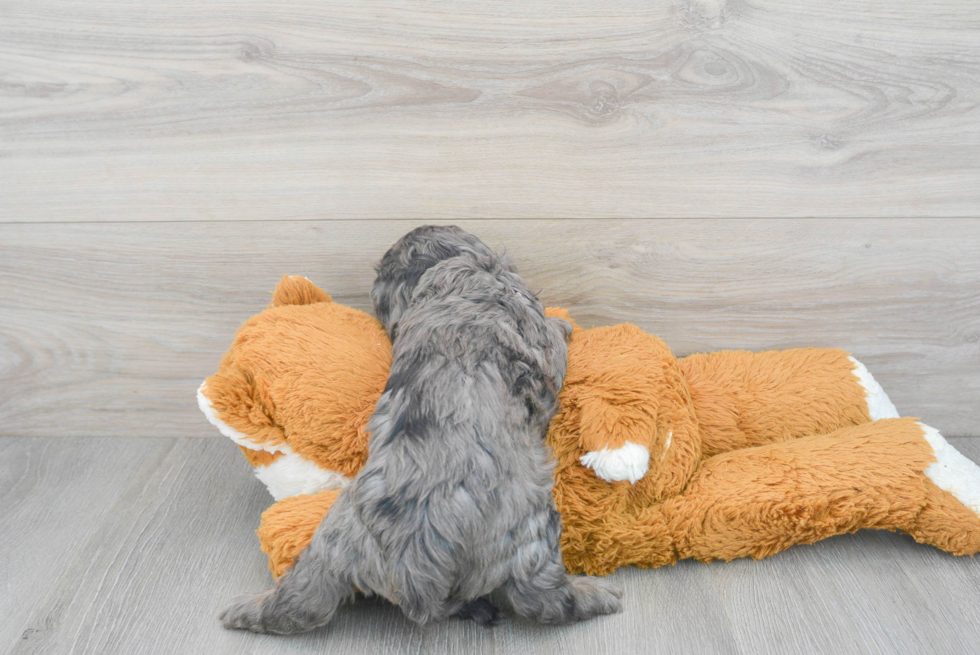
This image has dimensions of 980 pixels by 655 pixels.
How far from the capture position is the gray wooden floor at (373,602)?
129 cm

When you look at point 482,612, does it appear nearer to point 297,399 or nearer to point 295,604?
point 295,604

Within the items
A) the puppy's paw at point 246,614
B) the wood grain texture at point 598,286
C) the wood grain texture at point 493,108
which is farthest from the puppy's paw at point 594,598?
the wood grain texture at point 493,108

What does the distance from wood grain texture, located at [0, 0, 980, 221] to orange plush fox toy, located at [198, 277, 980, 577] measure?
1.34 feet

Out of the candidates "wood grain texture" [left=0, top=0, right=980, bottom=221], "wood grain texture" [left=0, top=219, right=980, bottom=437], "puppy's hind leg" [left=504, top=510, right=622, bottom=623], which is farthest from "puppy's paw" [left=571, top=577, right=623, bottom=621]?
"wood grain texture" [left=0, top=0, right=980, bottom=221]

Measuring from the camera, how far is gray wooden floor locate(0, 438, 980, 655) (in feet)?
4.22

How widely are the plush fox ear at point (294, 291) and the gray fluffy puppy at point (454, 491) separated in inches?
14.2

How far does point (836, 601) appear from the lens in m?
1.37

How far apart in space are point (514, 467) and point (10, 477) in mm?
1414

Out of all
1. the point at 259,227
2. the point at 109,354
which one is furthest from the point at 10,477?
the point at 259,227

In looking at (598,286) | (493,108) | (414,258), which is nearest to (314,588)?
(414,258)

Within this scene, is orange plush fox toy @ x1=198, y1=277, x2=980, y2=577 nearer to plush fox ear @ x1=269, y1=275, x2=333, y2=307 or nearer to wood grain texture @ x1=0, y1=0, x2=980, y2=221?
plush fox ear @ x1=269, y1=275, x2=333, y2=307

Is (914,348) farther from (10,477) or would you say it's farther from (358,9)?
(10,477)

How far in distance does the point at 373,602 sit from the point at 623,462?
1.79 feet

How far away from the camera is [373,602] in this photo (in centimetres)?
138
